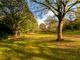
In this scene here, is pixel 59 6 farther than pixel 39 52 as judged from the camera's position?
Yes

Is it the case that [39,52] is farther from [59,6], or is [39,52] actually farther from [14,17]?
[14,17]

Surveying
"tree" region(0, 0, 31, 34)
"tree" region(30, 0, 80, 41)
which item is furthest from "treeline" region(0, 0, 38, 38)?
"tree" region(30, 0, 80, 41)

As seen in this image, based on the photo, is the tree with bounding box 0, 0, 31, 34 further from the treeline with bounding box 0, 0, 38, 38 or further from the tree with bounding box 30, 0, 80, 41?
the tree with bounding box 30, 0, 80, 41

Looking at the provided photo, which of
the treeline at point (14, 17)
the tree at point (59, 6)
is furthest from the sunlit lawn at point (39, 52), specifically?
the treeline at point (14, 17)

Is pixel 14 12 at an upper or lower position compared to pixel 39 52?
upper

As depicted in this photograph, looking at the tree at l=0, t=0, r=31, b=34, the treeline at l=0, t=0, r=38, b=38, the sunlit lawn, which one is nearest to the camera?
the sunlit lawn

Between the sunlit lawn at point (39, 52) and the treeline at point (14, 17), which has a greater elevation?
the treeline at point (14, 17)

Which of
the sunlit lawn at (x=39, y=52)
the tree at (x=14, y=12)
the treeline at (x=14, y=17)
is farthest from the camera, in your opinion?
the tree at (x=14, y=12)

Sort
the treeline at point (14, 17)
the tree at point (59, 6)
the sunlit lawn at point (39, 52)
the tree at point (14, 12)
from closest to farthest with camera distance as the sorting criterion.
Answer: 1. the sunlit lawn at point (39, 52)
2. the tree at point (59, 6)
3. the treeline at point (14, 17)
4. the tree at point (14, 12)

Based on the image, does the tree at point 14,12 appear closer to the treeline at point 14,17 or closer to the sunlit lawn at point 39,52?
the treeline at point 14,17

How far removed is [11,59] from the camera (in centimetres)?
Answer: 1875

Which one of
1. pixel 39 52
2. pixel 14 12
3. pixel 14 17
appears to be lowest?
pixel 39 52

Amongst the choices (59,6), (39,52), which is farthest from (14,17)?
(39,52)

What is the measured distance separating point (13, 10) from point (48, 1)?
1356 centimetres
